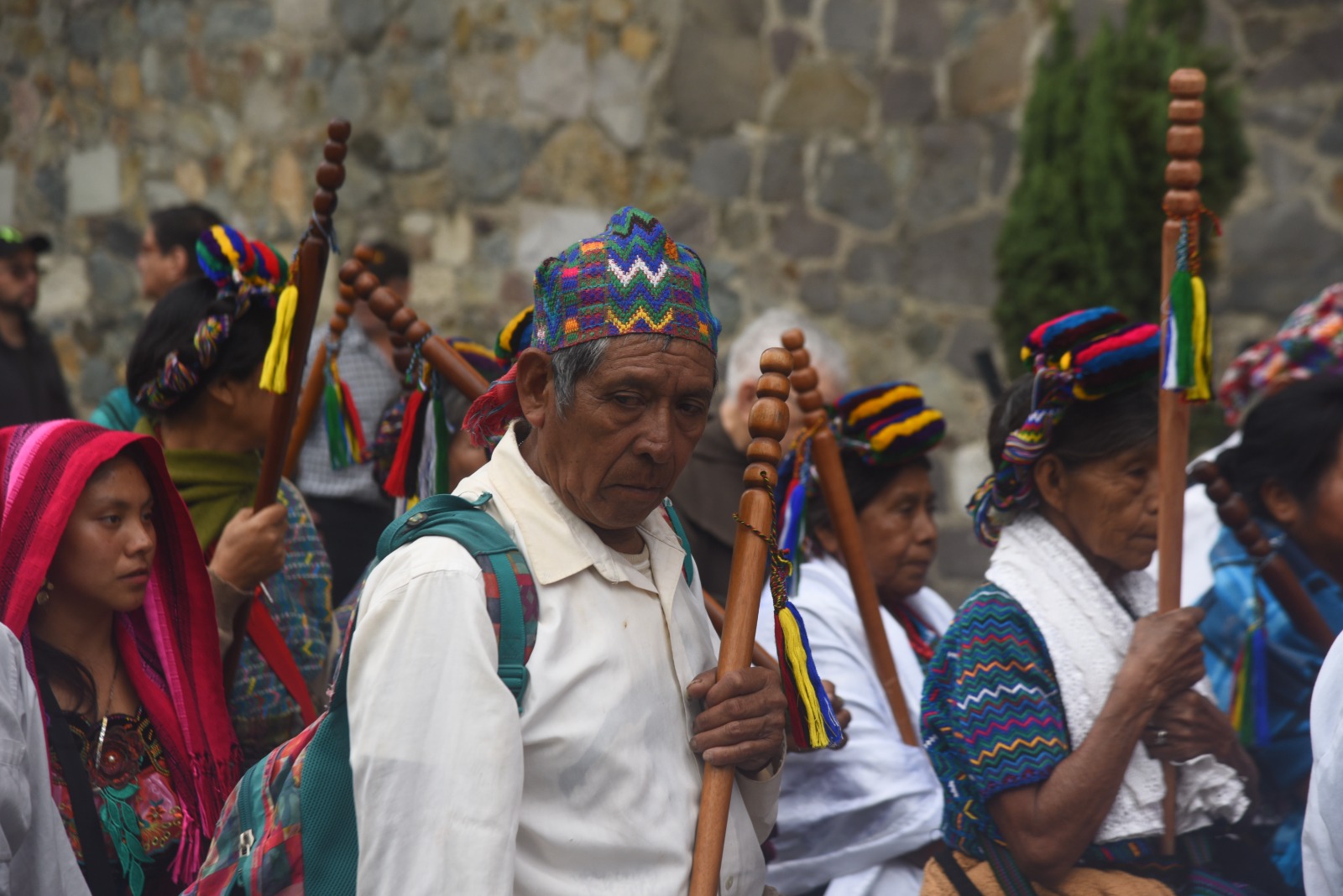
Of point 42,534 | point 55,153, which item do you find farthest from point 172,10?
point 42,534

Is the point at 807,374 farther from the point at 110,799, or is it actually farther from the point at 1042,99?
the point at 1042,99

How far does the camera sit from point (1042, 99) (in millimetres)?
6355

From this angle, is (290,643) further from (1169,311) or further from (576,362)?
(1169,311)

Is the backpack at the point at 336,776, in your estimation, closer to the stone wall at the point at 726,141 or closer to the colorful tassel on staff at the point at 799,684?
the colorful tassel on staff at the point at 799,684

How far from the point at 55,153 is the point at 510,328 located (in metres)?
6.20

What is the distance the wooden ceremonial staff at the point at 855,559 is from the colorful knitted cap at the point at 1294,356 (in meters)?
1.91

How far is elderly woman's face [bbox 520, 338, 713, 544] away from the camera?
2.06 metres

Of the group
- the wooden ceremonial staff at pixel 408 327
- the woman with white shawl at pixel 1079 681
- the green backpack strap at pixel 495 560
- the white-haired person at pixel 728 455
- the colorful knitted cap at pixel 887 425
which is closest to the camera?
the green backpack strap at pixel 495 560

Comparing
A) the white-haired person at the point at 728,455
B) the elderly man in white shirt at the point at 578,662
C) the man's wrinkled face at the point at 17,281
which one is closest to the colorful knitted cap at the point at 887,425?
the white-haired person at the point at 728,455

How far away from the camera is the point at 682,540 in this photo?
7.80 ft

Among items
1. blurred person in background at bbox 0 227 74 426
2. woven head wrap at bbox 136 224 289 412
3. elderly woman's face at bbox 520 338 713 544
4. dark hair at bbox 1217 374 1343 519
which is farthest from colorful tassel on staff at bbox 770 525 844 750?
blurred person in background at bbox 0 227 74 426

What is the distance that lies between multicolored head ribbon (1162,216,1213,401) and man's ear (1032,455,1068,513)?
292mm

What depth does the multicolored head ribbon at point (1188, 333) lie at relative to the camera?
2684 mm

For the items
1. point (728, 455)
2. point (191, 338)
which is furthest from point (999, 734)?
point (728, 455)
